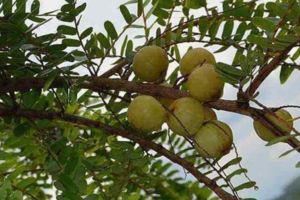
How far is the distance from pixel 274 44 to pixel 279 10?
8 cm

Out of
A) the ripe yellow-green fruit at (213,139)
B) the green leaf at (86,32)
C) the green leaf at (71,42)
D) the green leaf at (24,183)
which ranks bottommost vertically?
the green leaf at (24,183)

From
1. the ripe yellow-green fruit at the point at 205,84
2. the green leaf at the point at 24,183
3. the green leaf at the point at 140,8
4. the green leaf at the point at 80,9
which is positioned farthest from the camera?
the green leaf at the point at 24,183

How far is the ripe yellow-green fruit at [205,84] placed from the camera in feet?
4.09

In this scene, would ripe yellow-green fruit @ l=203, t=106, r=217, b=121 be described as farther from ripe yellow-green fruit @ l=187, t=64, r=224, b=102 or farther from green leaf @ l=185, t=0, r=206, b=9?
green leaf @ l=185, t=0, r=206, b=9

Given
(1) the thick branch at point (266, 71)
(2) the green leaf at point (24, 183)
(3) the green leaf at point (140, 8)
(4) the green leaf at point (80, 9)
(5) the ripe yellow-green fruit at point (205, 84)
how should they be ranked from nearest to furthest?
(1) the thick branch at point (266, 71) → (5) the ripe yellow-green fruit at point (205, 84) → (4) the green leaf at point (80, 9) → (3) the green leaf at point (140, 8) → (2) the green leaf at point (24, 183)

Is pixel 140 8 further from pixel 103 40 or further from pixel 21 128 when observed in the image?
pixel 21 128

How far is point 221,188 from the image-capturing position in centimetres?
125

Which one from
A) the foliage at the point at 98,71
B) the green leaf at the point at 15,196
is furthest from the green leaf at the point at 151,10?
the green leaf at the point at 15,196

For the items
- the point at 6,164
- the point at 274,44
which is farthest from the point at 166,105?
the point at 6,164

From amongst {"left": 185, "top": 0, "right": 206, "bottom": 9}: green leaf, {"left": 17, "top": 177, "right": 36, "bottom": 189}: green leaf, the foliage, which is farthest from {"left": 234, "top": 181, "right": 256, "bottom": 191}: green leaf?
{"left": 17, "top": 177, "right": 36, "bottom": 189}: green leaf

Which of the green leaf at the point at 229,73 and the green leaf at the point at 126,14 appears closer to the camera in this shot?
the green leaf at the point at 229,73

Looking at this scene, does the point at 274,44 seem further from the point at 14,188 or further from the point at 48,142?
the point at 14,188

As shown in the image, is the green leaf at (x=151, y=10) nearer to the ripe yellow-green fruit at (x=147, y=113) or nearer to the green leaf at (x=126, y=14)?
the green leaf at (x=126, y=14)

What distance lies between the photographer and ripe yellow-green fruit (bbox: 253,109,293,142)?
3.83ft
